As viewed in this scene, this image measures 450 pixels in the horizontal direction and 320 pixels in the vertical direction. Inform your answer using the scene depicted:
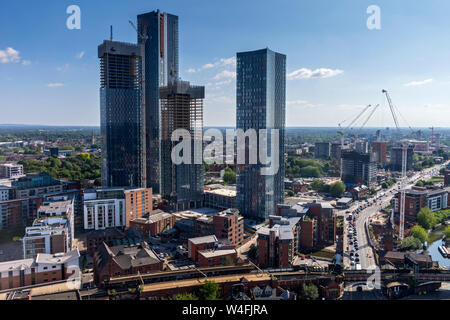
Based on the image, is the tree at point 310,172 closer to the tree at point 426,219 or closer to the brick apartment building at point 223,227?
the tree at point 426,219

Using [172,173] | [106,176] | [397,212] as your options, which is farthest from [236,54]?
[397,212]

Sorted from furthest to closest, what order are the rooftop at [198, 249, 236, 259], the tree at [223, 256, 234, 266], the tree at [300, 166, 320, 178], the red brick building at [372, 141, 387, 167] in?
the red brick building at [372, 141, 387, 167]
the tree at [300, 166, 320, 178]
the rooftop at [198, 249, 236, 259]
the tree at [223, 256, 234, 266]

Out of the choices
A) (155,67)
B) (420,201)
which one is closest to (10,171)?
(155,67)

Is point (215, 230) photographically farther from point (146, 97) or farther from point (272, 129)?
point (146, 97)

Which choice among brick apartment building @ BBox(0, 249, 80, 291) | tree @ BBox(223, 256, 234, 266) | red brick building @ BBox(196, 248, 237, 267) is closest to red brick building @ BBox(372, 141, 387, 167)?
red brick building @ BBox(196, 248, 237, 267)

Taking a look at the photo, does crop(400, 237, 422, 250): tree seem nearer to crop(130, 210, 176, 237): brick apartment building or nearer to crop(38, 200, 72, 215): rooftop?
crop(130, 210, 176, 237): brick apartment building

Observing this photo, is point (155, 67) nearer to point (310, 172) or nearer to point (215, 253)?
point (215, 253)

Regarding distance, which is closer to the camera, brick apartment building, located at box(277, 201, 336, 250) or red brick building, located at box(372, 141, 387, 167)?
brick apartment building, located at box(277, 201, 336, 250)
